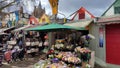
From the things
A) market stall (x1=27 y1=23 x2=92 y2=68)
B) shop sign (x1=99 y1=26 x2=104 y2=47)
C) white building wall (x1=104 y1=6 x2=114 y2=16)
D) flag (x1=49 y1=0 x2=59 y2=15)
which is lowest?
market stall (x1=27 y1=23 x2=92 y2=68)

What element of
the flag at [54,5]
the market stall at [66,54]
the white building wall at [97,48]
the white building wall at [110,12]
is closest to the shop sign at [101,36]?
the white building wall at [97,48]

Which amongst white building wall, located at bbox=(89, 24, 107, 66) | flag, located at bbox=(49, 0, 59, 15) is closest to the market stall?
white building wall, located at bbox=(89, 24, 107, 66)

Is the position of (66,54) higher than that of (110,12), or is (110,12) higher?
(110,12)

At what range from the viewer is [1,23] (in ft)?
103

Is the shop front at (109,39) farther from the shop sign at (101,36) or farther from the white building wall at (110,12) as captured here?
the white building wall at (110,12)

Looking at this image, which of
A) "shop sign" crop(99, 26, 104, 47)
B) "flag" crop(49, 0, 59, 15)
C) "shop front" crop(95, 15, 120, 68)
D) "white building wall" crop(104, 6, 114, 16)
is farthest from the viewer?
"white building wall" crop(104, 6, 114, 16)

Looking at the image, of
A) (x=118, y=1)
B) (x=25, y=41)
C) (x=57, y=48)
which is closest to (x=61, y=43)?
(x=57, y=48)

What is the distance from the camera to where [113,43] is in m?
15.2

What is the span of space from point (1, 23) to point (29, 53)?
43.1ft

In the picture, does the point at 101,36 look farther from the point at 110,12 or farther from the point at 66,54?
the point at 66,54

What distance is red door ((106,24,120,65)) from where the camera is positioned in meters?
14.9

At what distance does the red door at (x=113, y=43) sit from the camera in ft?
48.9

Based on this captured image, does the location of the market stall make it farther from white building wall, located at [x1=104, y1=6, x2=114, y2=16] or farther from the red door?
white building wall, located at [x1=104, y1=6, x2=114, y2=16]

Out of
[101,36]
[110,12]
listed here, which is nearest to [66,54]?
[101,36]
